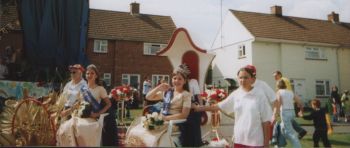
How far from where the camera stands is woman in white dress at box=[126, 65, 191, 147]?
5134 millimetres

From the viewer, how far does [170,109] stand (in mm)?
5379

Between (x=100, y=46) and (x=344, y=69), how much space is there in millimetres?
21862

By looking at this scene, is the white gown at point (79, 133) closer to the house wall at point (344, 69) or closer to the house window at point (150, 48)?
the house window at point (150, 48)

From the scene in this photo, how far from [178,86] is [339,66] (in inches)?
1260

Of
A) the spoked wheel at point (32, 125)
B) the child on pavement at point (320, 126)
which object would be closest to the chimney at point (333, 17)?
the child on pavement at point (320, 126)

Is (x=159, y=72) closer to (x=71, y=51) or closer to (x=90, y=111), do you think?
(x=71, y=51)

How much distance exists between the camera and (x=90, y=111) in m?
5.94

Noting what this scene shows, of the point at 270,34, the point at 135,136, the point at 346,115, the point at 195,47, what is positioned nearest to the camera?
the point at 135,136

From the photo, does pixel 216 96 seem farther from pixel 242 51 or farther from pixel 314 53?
pixel 314 53

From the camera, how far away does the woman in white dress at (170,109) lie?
5.13 metres

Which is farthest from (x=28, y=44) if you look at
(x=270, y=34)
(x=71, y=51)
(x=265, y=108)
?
(x=270, y=34)

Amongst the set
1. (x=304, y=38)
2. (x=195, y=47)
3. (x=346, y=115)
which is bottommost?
(x=346, y=115)

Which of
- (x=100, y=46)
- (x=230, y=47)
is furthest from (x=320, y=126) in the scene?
(x=230, y=47)

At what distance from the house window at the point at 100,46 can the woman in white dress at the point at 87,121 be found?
25.4m
